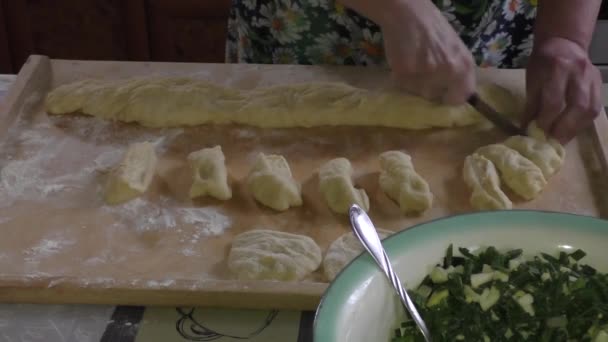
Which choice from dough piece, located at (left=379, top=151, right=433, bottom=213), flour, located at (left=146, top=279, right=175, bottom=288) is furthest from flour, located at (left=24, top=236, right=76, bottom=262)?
dough piece, located at (left=379, top=151, right=433, bottom=213)

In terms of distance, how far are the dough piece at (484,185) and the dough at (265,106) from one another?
175 millimetres

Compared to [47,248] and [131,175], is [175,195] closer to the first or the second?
[131,175]

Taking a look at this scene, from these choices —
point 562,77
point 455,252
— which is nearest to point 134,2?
point 562,77

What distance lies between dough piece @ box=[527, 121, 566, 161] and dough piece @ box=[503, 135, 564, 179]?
0.03 feet

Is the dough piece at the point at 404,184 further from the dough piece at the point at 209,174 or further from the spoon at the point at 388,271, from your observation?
the spoon at the point at 388,271

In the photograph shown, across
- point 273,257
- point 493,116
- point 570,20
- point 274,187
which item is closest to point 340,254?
point 273,257

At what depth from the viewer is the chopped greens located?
2.58 feet

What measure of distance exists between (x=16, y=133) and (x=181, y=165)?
36 centimetres

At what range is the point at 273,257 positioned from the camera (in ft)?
3.66

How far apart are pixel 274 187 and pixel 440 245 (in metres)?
0.50

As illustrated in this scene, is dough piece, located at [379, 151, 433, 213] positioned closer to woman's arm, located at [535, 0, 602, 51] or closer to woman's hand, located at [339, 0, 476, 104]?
woman's hand, located at [339, 0, 476, 104]

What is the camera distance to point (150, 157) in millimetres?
1392

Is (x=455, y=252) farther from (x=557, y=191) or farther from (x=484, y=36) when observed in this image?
(x=484, y=36)

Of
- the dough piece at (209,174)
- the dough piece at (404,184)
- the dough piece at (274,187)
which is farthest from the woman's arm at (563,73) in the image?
the dough piece at (209,174)
